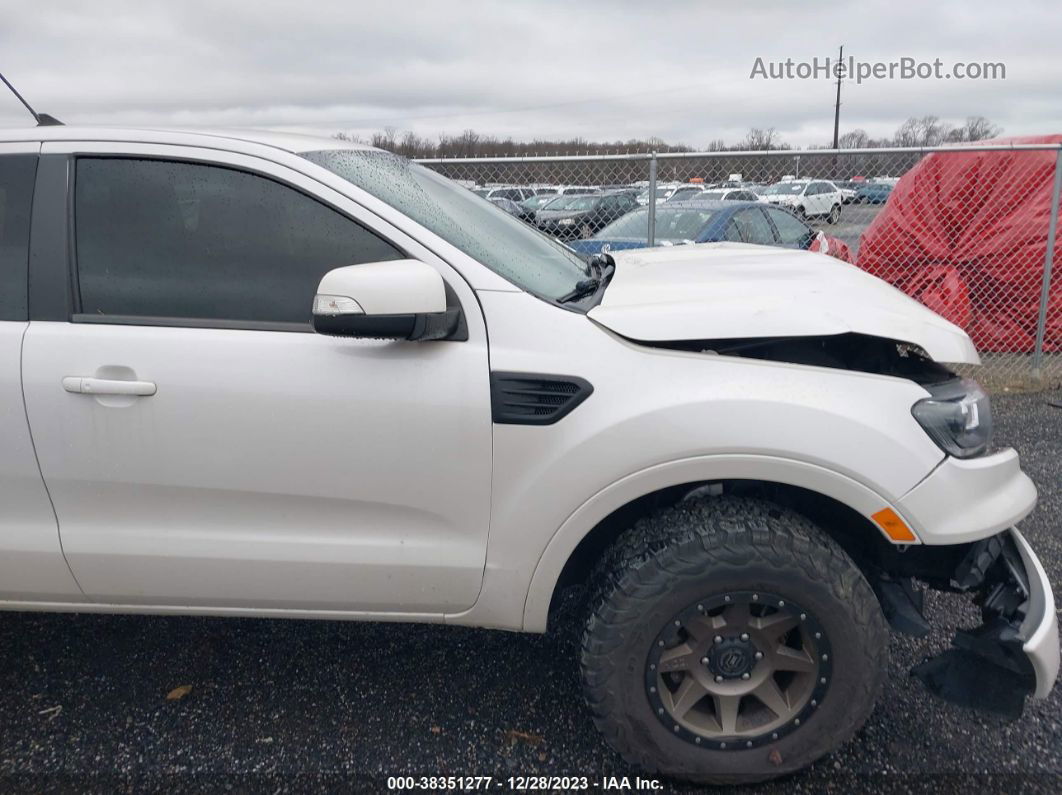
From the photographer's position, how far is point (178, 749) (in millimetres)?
2678

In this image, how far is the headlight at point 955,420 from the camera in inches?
88.5

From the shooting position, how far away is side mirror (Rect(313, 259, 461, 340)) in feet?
6.97

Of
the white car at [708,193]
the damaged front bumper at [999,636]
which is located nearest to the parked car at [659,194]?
the white car at [708,193]

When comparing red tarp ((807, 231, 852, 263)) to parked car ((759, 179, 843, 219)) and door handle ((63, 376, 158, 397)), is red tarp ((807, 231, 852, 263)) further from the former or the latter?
door handle ((63, 376, 158, 397))

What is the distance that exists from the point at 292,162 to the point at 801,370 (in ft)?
5.15

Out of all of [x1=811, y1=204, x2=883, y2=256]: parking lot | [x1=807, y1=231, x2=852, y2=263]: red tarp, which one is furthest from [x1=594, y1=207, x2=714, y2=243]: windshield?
[x1=811, y1=204, x2=883, y2=256]: parking lot

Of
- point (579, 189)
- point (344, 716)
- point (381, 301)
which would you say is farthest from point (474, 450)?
point (579, 189)

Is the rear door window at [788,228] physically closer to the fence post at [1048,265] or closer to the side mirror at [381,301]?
the fence post at [1048,265]

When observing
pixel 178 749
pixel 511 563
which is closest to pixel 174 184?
pixel 511 563

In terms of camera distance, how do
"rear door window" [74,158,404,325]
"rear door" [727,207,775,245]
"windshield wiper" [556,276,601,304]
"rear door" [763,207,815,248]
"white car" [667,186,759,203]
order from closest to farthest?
"rear door window" [74,158,404,325], "windshield wiper" [556,276,601,304], "rear door" [727,207,775,245], "rear door" [763,207,815,248], "white car" [667,186,759,203]

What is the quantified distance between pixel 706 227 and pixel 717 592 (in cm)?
597

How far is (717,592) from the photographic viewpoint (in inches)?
89.6

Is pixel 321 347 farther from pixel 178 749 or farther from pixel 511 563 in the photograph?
pixel 178 749

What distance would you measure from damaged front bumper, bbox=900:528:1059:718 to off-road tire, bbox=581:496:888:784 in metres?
0.24
